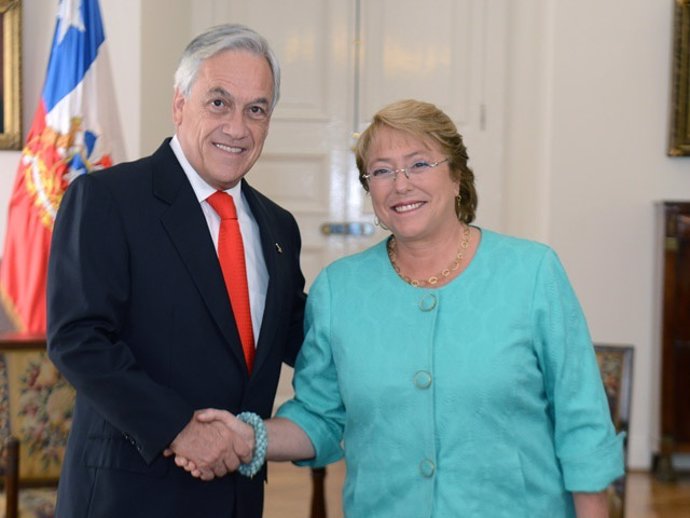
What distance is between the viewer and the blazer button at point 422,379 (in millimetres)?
2082

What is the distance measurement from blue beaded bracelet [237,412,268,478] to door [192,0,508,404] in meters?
4.00

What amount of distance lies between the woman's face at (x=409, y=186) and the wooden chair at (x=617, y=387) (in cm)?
109

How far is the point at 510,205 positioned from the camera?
241 inches

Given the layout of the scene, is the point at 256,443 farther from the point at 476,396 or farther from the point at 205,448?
the point at 476,396

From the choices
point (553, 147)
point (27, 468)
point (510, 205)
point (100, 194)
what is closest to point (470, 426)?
point (100, 194)

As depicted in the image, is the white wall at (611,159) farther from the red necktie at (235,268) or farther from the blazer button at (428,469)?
the blazer button at (428,469)

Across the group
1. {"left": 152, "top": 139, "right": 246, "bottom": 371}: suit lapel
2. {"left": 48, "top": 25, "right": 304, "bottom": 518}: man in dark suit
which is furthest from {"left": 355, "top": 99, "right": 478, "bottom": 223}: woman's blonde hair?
{"left": 152, "top": 139, "right": 246, "bottom": 371}: suit lapel

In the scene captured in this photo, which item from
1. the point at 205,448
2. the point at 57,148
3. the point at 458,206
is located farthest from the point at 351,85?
the point at 205,448

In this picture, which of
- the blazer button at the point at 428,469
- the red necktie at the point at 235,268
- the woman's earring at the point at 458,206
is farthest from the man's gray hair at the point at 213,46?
the blazer button at the point at 428,469

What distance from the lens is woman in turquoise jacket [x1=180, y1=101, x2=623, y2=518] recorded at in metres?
2.07

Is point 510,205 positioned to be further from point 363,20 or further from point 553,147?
point 363,20

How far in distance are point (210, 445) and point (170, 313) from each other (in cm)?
28

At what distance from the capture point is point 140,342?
80.9 inches

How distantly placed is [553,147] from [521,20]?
0.92 m
